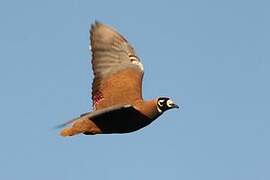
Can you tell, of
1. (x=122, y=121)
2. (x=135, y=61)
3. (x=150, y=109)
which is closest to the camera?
(x=122, y=121)

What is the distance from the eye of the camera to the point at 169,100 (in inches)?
859

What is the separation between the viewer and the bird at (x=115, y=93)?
21.2 metres

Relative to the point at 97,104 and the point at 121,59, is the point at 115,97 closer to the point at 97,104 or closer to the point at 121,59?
the point at 97,104

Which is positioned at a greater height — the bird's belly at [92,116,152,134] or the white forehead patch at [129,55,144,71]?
the white forehead patch at [129,55,144,71]

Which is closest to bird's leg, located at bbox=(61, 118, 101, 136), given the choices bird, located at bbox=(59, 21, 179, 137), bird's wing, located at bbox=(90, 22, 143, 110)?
bird, located at bbox=(59, 21, 179, 137)

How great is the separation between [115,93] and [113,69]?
4.60 ft

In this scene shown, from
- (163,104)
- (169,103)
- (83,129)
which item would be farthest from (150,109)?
(83,129)

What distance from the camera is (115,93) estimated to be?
23391 mm

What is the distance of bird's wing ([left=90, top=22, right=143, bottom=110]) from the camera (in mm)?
23297

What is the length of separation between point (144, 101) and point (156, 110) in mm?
701

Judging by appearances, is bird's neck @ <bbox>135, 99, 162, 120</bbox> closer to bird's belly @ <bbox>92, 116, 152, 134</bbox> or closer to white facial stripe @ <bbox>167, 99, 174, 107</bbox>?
bird's belly @ <bbox>92, 116, 152, 134</bbox>

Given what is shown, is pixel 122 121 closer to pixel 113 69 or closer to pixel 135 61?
pixel 113 69

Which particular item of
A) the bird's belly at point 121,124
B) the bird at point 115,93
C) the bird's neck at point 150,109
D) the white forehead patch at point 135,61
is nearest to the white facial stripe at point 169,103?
the bird at point 115,93

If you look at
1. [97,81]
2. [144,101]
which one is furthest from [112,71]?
[144,101]
